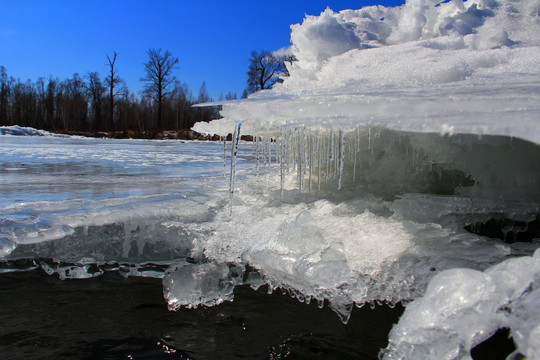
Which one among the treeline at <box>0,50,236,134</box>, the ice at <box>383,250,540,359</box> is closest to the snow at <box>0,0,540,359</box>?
the ice at <box>383,250,540,359</box>

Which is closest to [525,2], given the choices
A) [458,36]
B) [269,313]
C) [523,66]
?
[458,36]

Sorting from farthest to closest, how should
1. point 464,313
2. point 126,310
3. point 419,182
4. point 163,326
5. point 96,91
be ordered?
point 96,91 < point 419,182 < point 126,310 < point 163,326 < point 464,313

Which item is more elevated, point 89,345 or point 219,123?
point 219,123

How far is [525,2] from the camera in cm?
382

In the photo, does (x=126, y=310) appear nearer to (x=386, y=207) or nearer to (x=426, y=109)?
(x=426, y=109)

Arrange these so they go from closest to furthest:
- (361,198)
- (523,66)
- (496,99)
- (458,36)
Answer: (496,99)
(523,66)
(361,198)
(458,36)

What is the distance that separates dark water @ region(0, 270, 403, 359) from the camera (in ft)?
4.91

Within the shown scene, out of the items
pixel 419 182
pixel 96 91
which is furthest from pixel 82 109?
pixel 419 182

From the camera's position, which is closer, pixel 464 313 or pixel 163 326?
pixel 464 313

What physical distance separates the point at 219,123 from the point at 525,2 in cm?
337

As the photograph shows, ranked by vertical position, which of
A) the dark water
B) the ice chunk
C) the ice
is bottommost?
the dark water

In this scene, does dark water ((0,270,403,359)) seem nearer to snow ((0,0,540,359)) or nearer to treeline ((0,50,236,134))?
snow ((0,0,540,359))

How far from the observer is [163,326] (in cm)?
168

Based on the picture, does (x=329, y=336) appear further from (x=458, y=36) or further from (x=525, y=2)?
(x=525, y=2)
